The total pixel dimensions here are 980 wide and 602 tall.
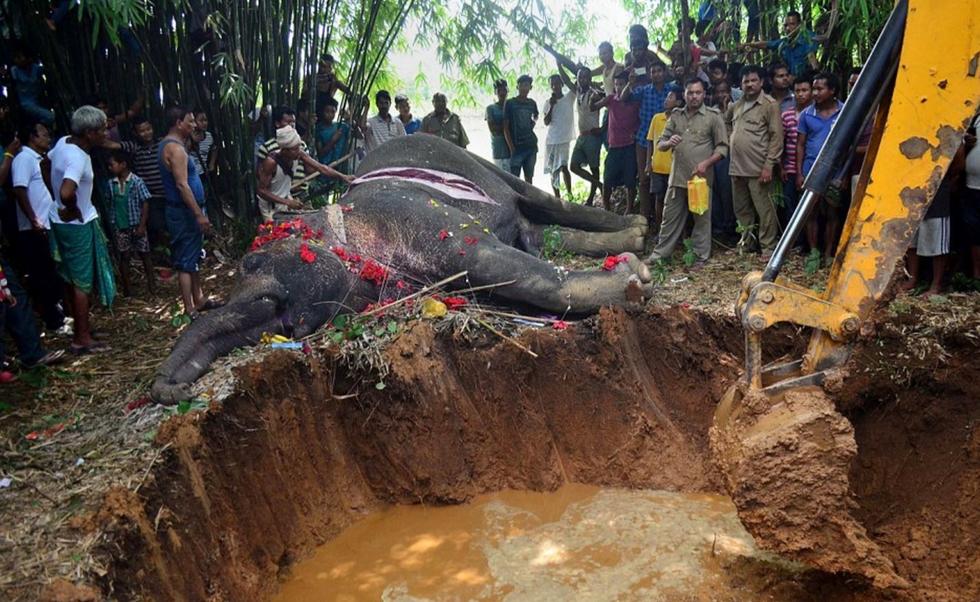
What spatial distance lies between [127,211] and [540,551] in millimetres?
5258

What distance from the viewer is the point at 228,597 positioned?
159 inches

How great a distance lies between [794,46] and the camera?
7742 mm

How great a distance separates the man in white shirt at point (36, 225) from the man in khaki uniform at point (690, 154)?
205 inches

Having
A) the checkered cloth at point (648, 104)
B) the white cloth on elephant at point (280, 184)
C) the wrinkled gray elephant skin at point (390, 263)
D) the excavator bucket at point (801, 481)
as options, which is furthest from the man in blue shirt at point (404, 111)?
the excavator bucket at point (801, 481)

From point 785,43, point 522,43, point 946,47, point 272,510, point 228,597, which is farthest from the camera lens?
point 522,43

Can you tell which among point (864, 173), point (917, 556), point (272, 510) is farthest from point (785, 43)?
point (272, 510)

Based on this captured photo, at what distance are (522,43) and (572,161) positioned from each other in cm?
288

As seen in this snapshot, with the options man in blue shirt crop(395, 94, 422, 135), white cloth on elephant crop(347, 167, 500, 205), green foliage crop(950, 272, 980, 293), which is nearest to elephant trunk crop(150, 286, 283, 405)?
white cloth on elephant crop(347, 167, 500, 205)

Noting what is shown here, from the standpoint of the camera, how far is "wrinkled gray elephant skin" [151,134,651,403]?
5.25 metres

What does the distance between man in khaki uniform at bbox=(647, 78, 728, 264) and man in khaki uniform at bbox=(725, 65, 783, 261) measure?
205 millimetres

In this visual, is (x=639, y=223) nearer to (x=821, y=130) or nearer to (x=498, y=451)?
(x=821, y=130)

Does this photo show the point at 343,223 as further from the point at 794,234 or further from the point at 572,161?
the point at 572,161

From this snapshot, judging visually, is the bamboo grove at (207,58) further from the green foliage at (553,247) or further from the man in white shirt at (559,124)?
the green foliage at (553,247)

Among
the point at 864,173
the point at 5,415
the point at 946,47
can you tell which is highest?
the point at 946,47
